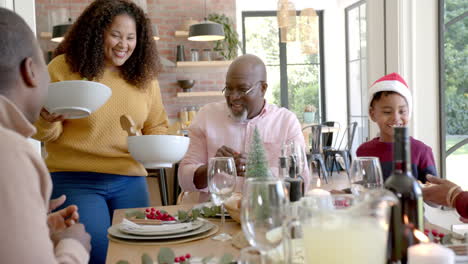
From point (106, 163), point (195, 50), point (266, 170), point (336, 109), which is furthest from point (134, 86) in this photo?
point (336, 109)

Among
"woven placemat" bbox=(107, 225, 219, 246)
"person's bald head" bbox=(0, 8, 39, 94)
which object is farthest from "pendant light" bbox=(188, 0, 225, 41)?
"person's bald head" bbox=(0, 8, 39, 94)

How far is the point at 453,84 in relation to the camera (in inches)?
151

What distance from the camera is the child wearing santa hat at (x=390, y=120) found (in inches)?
90.4

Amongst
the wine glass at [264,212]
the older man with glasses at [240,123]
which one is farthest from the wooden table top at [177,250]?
the older man with glasses at [240,123]

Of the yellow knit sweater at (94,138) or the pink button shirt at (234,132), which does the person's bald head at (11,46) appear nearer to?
the yellow knit sweater at (94,138)

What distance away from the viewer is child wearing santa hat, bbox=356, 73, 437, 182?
229cm

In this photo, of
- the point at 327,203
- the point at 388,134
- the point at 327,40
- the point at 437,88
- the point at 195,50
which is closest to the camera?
the point at 327,203

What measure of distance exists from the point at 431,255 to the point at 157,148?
1.07 meters

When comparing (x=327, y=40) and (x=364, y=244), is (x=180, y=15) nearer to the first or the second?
(x=327, y=40)

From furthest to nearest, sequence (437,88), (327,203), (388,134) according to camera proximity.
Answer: (437,88) → (388,134) → (327,203)

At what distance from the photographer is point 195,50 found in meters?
7.43

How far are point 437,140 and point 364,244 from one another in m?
3.31

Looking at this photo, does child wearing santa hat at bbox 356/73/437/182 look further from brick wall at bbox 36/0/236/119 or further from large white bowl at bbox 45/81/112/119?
brick wall at bbox 36/0/236/119

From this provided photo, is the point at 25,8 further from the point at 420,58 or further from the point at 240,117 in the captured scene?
the point at 420,58
